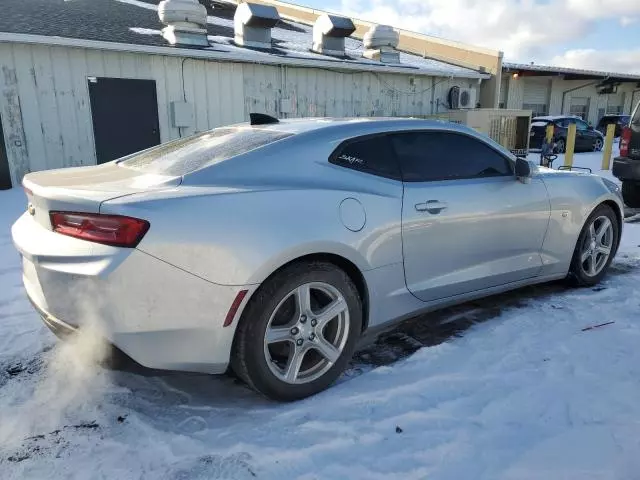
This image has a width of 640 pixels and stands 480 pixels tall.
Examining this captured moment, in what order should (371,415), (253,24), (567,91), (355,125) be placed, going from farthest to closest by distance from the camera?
(567,91)
(253,24)
(355,125)
(371,415)

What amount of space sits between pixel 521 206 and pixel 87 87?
316 inches

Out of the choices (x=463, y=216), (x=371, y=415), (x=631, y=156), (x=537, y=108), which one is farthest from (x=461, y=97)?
(x=537, y=108)

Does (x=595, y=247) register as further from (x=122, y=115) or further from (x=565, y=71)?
(x=565, y=71)

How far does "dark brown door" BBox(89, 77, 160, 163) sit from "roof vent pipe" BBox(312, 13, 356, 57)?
509 centimetres

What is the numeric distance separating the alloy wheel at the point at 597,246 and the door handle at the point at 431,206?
1.77 m

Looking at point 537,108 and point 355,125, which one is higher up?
point 537,108

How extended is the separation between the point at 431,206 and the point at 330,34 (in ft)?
36.0

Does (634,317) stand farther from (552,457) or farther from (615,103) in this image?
(615,103)

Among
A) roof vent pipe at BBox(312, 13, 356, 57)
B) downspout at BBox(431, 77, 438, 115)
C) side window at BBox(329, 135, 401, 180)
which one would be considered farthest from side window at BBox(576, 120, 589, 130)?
side window at BBox(329, 135, 401, 180)

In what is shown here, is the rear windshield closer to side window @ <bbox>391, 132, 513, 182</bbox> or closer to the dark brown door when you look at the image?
side window @ <bbox>391, 132, 513, 182</bbox>

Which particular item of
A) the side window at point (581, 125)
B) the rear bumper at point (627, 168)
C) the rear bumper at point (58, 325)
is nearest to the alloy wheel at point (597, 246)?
the rear bumper at point (58, 325)

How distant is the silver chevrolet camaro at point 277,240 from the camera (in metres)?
2.21

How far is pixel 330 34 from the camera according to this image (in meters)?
12.8

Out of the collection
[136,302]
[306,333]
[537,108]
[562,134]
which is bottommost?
[306,333]
